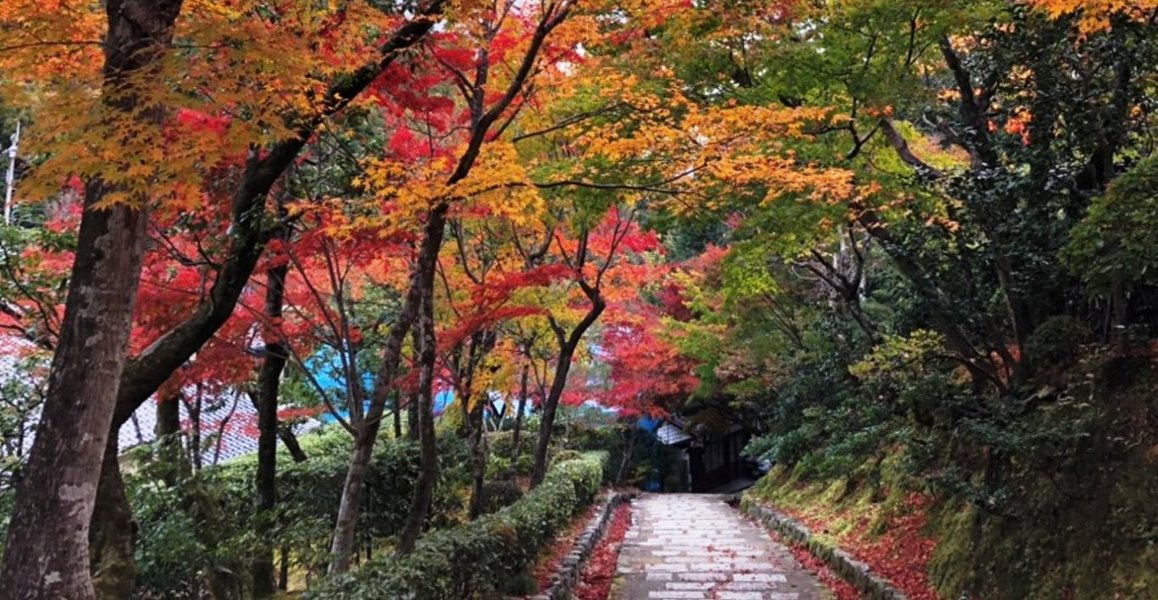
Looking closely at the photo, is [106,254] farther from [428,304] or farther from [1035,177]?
[1035,177]

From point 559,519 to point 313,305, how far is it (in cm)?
480

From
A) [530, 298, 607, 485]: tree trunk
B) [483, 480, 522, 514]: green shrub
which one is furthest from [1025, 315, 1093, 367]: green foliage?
[483, 480, 522, 514]: green shrub

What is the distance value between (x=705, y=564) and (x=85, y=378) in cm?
879

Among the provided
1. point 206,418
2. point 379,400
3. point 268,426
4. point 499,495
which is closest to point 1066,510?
point 379,400

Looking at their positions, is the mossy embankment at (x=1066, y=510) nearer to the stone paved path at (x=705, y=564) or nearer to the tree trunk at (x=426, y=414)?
the stone paved path at (x=705, y=564)

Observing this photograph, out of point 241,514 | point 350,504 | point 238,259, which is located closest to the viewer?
point 238,259

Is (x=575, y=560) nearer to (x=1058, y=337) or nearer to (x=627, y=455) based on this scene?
(x=1058, y=337)

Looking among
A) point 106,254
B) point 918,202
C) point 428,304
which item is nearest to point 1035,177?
point 918,202

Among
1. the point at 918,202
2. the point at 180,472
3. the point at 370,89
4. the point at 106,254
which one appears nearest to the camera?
the point at 106,254

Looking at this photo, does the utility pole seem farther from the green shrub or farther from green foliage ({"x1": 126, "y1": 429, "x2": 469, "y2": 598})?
the green shrub

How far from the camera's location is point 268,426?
31.2ft

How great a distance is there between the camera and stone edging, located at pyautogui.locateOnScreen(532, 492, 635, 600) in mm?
7922

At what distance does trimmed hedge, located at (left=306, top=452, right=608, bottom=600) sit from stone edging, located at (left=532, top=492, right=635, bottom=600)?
1.10 feet

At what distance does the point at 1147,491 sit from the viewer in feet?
19.6
